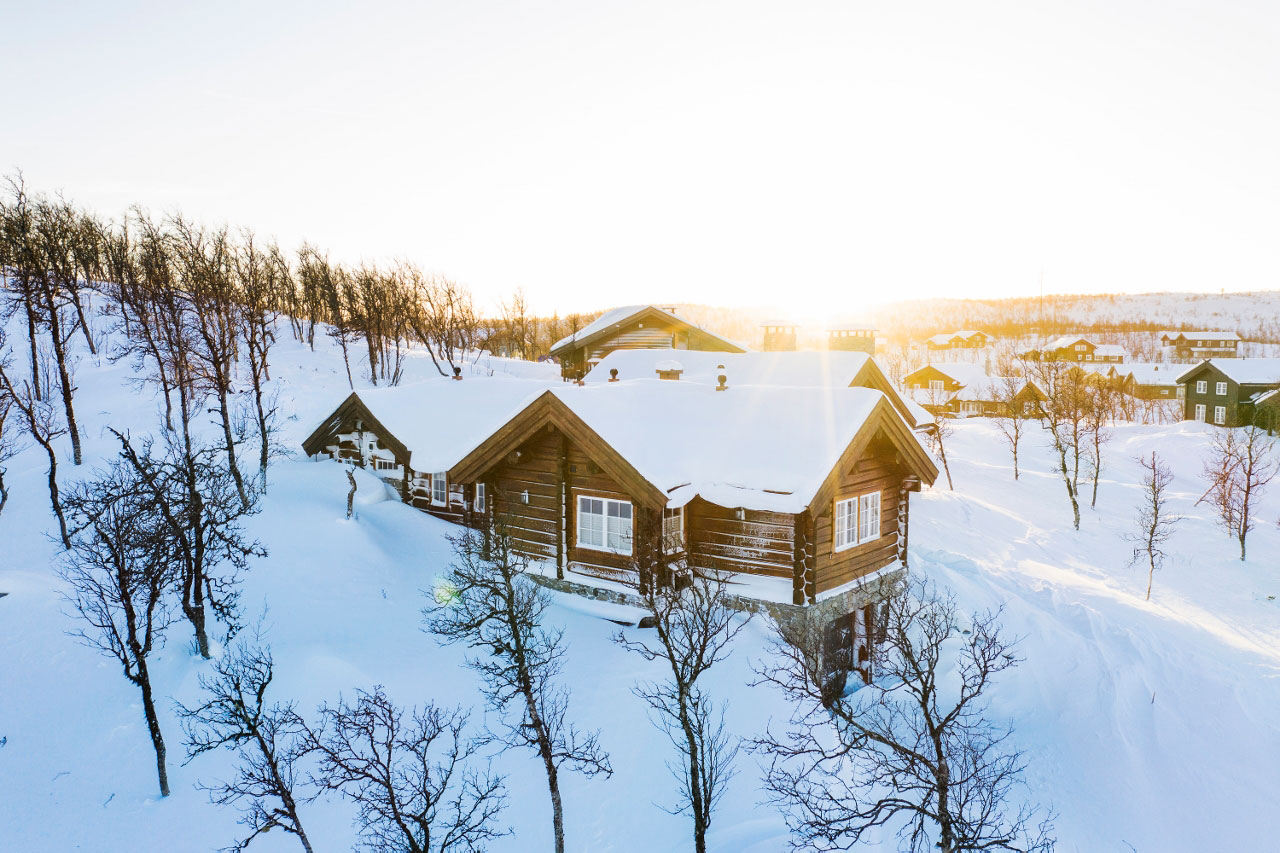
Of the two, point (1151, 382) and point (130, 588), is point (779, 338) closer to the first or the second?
point (130, 588)

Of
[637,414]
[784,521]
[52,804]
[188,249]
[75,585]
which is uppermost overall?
[188,249]

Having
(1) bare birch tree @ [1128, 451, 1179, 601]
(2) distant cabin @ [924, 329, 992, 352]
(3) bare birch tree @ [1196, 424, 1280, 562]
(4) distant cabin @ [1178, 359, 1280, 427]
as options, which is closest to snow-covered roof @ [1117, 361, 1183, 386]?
(4) distant cabin @ [1178, 359, 1280, 427]

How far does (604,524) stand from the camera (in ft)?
53.3

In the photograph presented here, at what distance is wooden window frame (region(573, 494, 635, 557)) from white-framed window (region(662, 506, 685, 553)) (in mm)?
825

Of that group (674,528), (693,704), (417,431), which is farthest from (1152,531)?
(417,431)

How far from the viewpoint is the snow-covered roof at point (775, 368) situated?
27.7 meters

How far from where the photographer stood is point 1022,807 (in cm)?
1286

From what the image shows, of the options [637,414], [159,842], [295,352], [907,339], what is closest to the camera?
[159,842]

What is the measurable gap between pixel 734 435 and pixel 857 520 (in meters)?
3.74

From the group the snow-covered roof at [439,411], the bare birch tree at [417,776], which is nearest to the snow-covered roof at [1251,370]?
the snow-covered roof at [439,411]

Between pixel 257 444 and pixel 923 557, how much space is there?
83.8 feet

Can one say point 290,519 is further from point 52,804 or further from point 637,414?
point 637,414

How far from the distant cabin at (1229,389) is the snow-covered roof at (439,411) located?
5969 cm

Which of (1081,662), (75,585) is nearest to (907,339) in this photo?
(1081,662)
